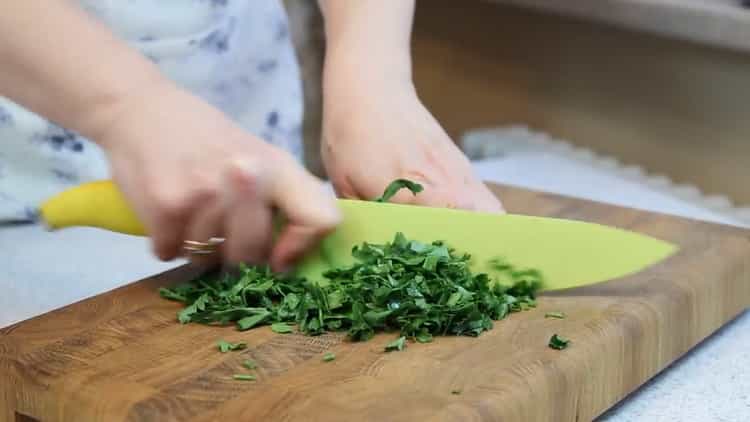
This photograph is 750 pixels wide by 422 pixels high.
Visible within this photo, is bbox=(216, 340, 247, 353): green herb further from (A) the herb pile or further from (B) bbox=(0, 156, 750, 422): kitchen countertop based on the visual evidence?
(B) bbox=(0, 156, 750, 422): kitchen countertop

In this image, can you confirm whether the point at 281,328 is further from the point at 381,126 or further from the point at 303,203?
the point at 381,126

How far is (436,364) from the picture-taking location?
0.78 metres

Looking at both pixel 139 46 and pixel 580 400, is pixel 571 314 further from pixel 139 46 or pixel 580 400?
pixel 139 46

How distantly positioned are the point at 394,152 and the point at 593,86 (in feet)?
2.91

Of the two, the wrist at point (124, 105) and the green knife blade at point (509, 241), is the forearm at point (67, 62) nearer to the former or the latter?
the wrist at point (124, 105)

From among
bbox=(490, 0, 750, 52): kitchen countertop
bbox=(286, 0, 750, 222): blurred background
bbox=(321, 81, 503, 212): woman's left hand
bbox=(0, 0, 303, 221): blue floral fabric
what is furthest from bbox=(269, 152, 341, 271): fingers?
bbox=(490, 0, 750, 52): kitchen countertop

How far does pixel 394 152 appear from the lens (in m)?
1.06

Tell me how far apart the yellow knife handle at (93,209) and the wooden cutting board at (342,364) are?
7 cm

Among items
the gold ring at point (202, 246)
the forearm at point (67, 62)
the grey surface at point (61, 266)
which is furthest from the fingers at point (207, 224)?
the grey surface at point (61, 266)

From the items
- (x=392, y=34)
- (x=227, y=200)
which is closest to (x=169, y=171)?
(x=227, y=200)

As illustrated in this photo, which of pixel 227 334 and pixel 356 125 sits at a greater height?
pixel 356 125

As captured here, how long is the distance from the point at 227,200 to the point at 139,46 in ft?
1.65

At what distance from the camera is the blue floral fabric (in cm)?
123

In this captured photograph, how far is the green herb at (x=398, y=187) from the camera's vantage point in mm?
983
